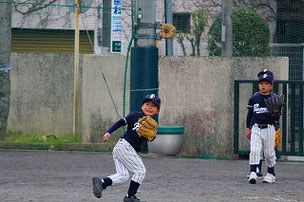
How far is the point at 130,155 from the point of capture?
427 inches

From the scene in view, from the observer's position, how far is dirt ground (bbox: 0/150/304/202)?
451 inches

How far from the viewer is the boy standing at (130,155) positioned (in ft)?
35.2

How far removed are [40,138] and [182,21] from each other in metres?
9.98

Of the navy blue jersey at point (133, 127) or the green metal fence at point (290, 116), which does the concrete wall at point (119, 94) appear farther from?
the navy blue jersey at point (133, 127)

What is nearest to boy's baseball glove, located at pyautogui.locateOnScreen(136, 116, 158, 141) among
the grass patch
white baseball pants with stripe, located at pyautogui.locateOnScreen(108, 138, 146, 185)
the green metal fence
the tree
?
white baseball pants with stripe, located at pyautogui.locateOnScreen(108, 138, 146, 185)

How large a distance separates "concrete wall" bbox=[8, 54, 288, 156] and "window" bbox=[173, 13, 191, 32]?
772 centimetres

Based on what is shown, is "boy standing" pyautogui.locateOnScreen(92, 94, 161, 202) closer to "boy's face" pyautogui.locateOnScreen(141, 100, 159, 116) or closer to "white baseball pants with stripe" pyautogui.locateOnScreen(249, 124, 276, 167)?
"boy's face" pyautogui.locateOnScreen(141, 100, 159, 116)

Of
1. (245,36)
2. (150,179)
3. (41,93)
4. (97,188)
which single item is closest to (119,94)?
(41,93)

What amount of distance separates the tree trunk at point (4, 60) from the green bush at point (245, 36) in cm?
609

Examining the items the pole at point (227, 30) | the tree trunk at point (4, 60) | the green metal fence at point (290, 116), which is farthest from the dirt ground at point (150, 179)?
the pole at point (227, 30)

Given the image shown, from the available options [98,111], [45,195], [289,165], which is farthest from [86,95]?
[45,195]

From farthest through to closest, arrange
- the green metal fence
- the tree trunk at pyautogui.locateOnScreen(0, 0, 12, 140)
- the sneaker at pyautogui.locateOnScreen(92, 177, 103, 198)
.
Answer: the tree trunk at pyautogui.locateOnScreen(0, 0, 12, 140)
the green metal fence
the sneaker at pyautogui.locateOnScreen(92, 177, 103, 198)

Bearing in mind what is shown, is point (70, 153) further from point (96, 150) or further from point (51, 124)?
Answer: point (51, 124)

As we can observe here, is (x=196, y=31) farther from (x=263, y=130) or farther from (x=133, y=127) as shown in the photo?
(x=133, y=127)
